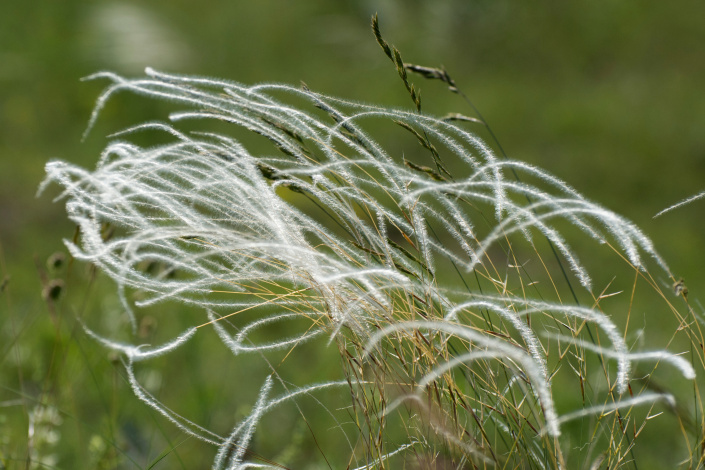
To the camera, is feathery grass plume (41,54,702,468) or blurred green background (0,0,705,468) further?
blurred green background (0,0,705,468)

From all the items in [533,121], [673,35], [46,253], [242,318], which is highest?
[673,35]

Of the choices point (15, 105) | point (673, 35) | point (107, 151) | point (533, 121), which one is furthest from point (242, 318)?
point (673, 35)

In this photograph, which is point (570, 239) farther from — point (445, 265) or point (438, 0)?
point (438, 0)

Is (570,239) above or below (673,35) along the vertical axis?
below

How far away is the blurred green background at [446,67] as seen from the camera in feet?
17.5

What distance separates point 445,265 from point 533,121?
2355mm

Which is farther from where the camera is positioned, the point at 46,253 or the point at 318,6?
the point at 318,6

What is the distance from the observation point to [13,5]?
662 cm

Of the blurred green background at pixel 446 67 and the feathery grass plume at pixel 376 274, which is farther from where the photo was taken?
the blurred green background at pixel 446 67

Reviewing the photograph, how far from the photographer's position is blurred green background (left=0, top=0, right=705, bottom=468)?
17.5ft

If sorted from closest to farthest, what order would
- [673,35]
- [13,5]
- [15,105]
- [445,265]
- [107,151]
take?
[107,151] < [445,265] < [15,105] < [13,5] < [673,35]

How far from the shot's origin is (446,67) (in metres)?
6.46

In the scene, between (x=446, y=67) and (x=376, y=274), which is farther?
(x=446, y=67)

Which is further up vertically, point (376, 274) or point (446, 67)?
point (446, 67)
